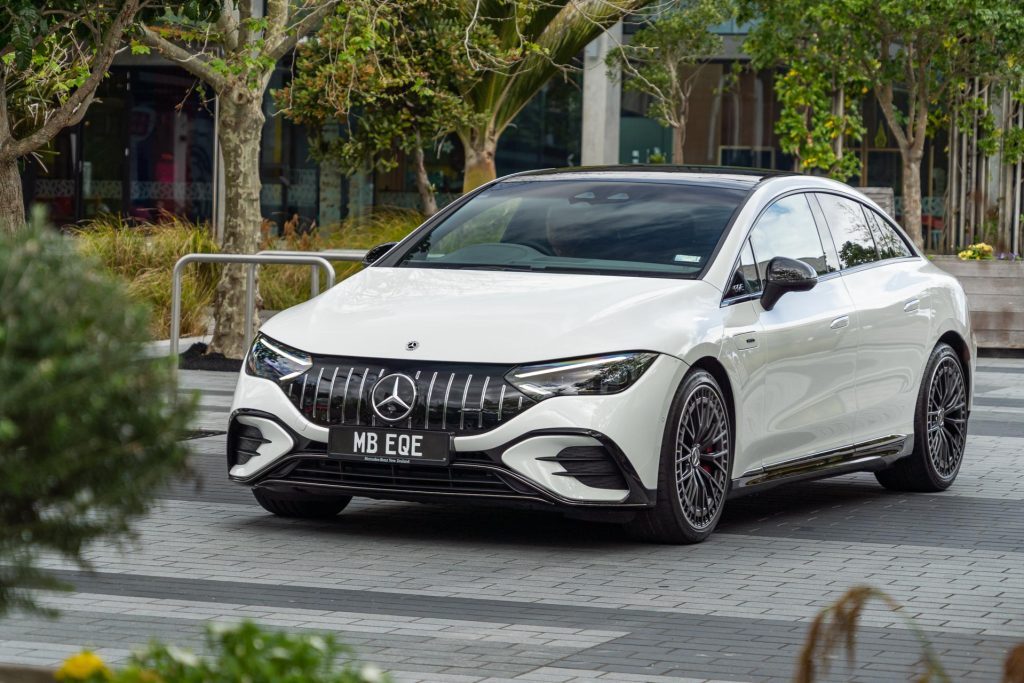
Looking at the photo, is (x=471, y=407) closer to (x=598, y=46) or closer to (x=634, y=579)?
(x=634, y=579)

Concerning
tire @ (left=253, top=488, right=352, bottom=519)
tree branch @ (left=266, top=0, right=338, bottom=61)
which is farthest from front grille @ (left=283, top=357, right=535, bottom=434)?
tree branch @ (left=266, top=0, right=338, bottom=61)

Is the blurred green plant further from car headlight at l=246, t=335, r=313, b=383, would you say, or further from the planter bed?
car headlight at l=246, t=335, r=313, b=383

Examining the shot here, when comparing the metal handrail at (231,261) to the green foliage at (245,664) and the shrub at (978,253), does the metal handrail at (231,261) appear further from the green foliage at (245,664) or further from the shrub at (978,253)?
the shrub at (978,253)

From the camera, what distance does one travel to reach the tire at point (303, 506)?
820 cm

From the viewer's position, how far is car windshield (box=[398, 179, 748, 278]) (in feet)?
27.2

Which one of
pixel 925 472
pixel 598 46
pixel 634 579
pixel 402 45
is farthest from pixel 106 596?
pixel 598 46

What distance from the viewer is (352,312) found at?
309 inches

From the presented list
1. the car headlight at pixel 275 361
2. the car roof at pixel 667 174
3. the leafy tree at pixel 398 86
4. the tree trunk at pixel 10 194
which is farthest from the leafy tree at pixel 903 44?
the car headlight at pixel 275 361

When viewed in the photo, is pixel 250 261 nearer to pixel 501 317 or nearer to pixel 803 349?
pixel 803 349

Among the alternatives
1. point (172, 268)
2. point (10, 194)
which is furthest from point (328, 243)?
point (10, 194)

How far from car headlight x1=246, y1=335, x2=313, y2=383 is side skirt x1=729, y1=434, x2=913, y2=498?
1.90 meters

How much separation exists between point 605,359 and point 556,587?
98cm

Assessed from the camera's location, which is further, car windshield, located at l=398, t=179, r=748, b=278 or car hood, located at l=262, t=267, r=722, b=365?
car windshield, located at l=398, t=179, r=748, b=278

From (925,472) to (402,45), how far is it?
12281 mm
